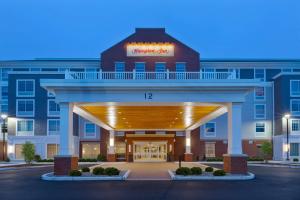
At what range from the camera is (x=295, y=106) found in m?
59.7

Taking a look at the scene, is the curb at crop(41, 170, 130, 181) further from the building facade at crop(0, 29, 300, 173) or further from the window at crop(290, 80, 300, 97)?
the window at crop(290, 80, 300, 97)

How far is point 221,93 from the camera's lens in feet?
89.2

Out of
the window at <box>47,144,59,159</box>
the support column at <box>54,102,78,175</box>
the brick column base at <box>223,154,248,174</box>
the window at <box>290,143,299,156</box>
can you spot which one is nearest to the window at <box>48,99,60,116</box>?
the window at <box>47,144,59,159</box>

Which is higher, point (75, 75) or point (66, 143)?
point (75, 75)

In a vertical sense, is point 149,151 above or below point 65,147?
below

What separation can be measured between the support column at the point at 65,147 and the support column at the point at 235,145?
29.1 feet

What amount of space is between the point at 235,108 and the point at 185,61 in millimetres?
32893

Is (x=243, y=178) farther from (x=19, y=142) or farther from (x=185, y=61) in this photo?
(x=19, y=142)

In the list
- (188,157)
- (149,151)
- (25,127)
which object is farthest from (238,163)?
(25,127)

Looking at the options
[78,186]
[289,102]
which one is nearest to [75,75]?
[78,186]

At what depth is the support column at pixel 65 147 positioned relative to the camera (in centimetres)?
2625

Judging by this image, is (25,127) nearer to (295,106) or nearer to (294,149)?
(294,149)

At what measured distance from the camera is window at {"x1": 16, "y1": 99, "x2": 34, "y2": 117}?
6028 cm

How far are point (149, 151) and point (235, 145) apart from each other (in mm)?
33485
